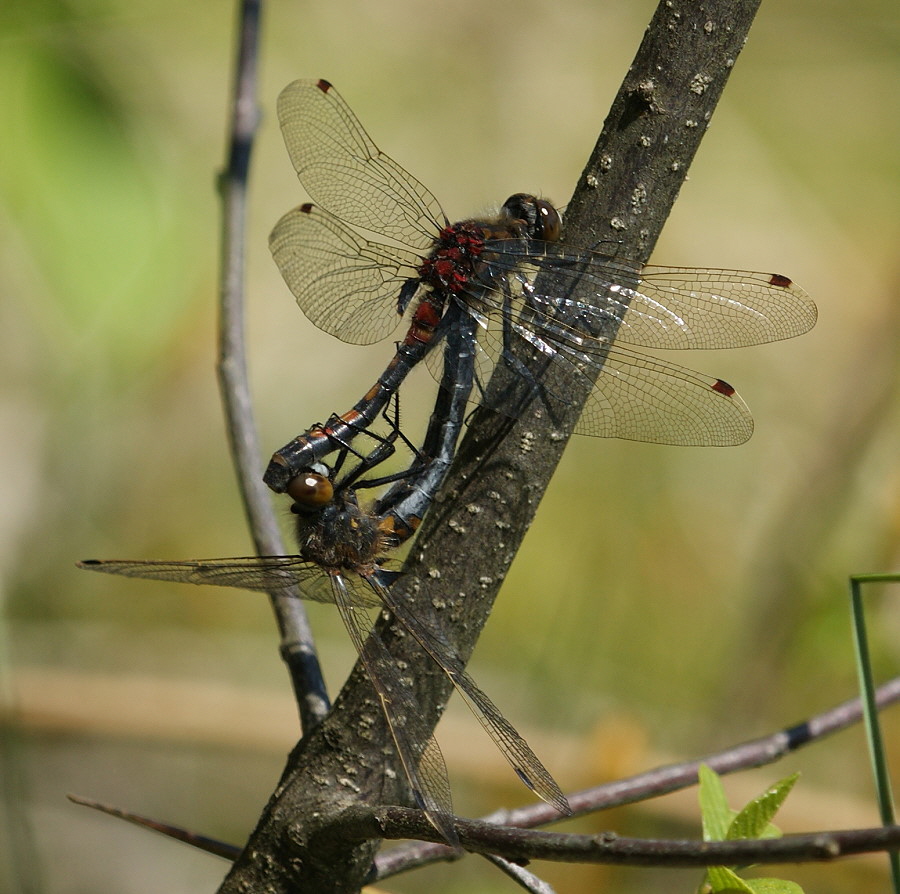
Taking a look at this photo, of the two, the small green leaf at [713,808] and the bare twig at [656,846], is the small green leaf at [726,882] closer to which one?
the small green leaf at [713,808]

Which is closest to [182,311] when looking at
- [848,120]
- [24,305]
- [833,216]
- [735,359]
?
[24,305]

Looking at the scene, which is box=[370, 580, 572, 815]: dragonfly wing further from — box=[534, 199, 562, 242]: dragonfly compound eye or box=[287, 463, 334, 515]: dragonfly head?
box=[534, 199, 562, 242]: dragonfly compound eye

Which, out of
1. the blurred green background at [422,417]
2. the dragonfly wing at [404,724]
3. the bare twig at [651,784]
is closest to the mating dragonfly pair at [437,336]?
the dragonfly wing at [404,724]

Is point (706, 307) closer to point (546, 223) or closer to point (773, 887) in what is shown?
point (546, 223)

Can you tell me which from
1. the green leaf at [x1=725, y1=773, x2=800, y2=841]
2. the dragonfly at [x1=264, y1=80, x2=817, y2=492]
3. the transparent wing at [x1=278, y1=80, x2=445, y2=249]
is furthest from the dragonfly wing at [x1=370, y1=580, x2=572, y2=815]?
the transparent wing at [x1=278, y1=80, x2=445, y2=249]

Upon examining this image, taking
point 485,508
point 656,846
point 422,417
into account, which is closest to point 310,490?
point 485,508

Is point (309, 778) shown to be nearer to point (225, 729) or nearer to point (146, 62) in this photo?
point (225, 729)
